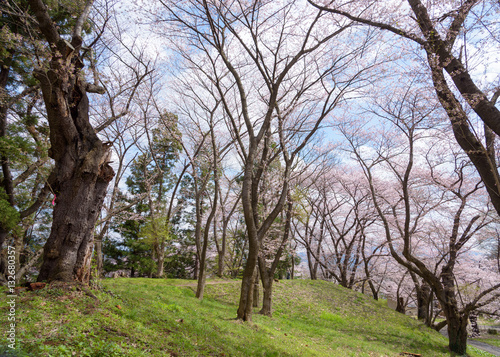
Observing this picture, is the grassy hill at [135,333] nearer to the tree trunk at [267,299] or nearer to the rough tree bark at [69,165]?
the rough tree bark at [69,165]

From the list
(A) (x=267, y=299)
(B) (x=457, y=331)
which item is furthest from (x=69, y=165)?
(B) (x=457, y=331)

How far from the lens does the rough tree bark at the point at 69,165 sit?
4.12 meters

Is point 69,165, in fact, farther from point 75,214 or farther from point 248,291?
point 248,291

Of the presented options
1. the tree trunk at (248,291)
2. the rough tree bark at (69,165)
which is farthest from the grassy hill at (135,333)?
the rough tree bark at (69,165)

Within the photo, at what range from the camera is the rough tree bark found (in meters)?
4.12

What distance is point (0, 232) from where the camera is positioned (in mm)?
7512

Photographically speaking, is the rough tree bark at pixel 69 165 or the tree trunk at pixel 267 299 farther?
the tree trunk at pixel 267 299

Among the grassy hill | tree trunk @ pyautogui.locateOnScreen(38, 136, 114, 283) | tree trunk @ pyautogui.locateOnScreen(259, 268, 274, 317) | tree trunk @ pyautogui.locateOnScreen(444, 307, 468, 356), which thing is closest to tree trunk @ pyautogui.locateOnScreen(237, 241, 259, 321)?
the grassy hill

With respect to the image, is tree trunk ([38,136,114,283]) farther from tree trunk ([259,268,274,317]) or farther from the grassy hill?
tree trunk ([259,268,274,317])

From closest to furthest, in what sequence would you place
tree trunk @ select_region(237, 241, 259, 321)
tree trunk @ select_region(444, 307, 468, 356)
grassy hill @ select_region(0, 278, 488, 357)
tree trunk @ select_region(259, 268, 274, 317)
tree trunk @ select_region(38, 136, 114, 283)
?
grassy hill @ select_region(0, 278, 488, 357), tree trunk @ select_region(38, 136, 114, 283), tree trunk @ select_region(237, 241, 259, 321), tree trunk @ select_region(259, 268, 274, 317), tree trunk @ select_region(444, 307, 468, 356)

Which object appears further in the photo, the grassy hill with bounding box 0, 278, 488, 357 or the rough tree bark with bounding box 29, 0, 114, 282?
the rough tree bark with bounding box 29, 0, 114, 282

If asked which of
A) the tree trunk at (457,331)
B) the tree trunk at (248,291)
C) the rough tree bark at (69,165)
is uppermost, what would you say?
the rough tree bark at (69,165)

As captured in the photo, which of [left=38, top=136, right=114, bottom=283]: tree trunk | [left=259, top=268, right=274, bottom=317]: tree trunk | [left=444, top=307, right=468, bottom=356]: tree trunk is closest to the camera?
[left=38, top=136, right=114, bottom=283]: tree trunk

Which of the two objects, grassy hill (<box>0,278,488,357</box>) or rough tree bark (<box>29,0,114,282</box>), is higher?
rough tree bark (<box>29,0,114,282</box>)
